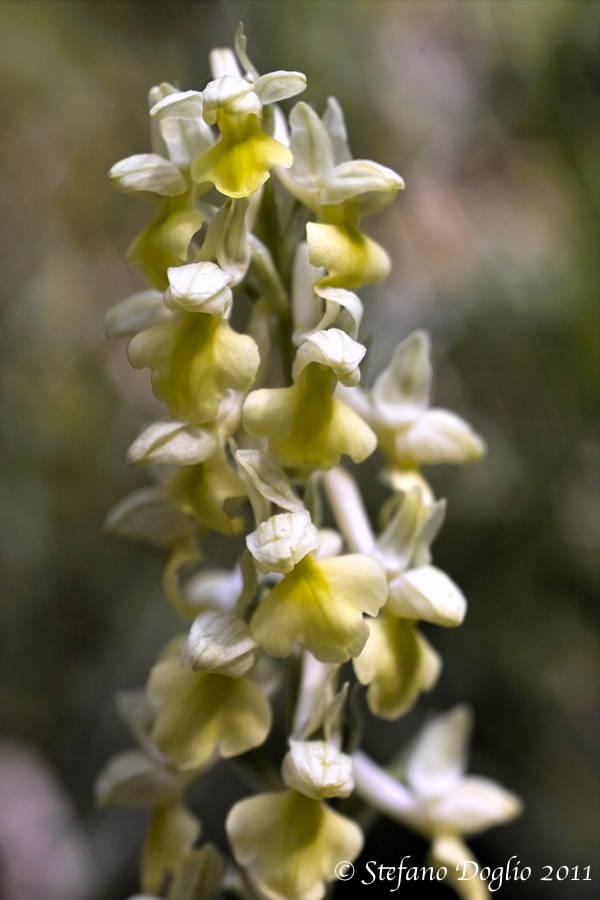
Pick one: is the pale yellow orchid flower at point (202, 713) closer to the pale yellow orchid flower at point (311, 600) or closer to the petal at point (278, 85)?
the pale yellow orchid flower at point (311, 600)

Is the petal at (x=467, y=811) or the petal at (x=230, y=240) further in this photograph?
the petal at (x=467, y=811)

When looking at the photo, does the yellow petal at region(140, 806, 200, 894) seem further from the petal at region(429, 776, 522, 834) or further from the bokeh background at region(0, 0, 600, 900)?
the bokeh background at region(0, 0, 600, 900)

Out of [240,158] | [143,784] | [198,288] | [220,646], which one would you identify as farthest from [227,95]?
[143,784]

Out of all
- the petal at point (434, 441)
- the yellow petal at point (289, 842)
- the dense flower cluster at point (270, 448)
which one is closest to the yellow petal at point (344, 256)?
the dense flower cluster at point (270, 448)

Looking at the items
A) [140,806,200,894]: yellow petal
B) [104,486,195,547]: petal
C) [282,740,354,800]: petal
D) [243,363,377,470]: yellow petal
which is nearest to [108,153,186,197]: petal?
[243,363,377,470]: yellow petal

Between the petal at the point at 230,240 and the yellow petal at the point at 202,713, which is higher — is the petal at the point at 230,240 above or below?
above

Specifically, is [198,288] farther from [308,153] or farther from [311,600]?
[311,600]

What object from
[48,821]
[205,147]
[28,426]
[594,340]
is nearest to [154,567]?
[28,426]

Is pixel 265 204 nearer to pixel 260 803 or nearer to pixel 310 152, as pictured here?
pixel 310 152
